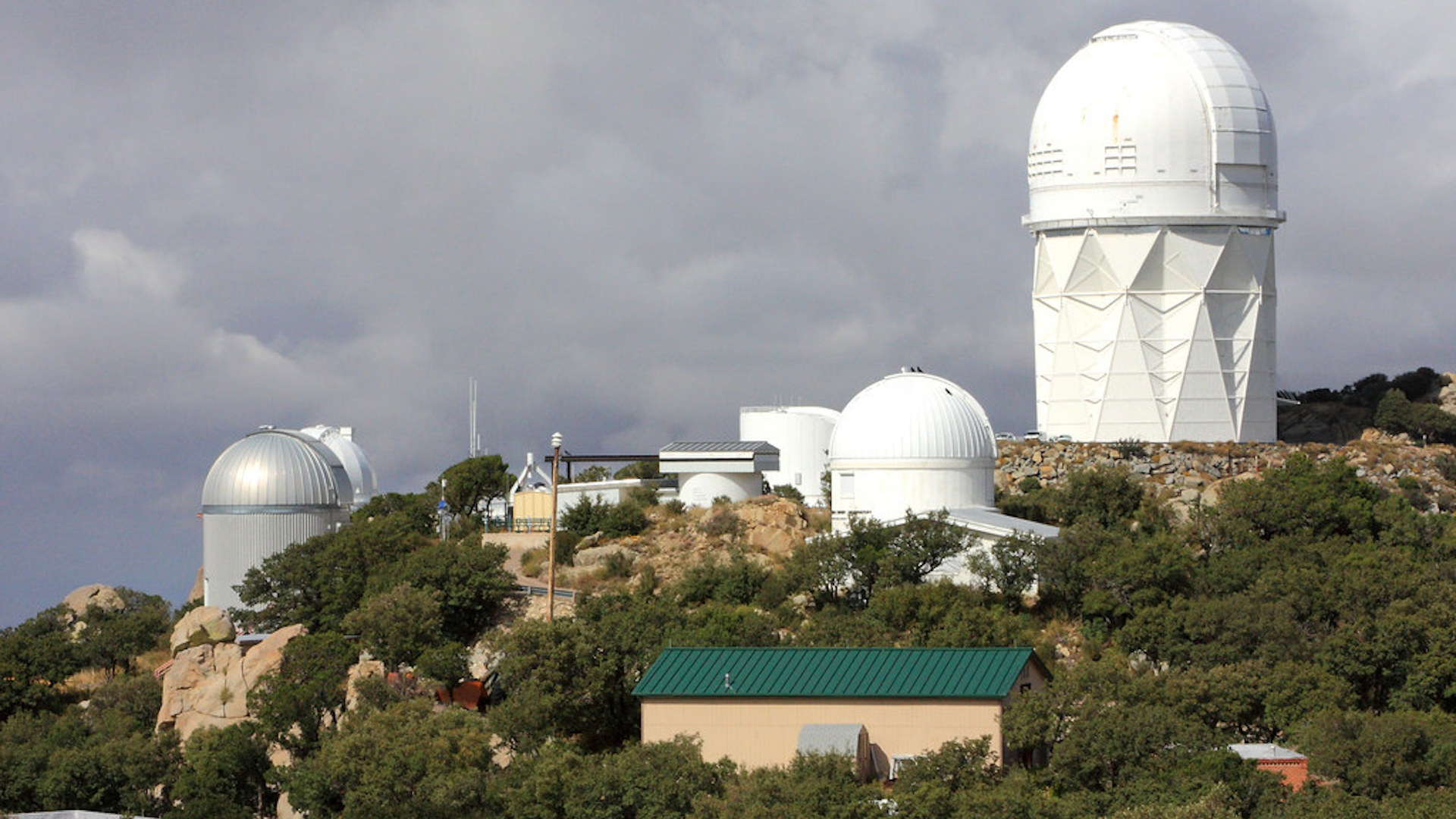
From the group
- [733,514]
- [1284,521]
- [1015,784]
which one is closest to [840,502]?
[733,514]

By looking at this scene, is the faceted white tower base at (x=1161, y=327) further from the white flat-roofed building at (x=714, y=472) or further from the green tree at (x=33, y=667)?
the green tree at (x=33, y=667)

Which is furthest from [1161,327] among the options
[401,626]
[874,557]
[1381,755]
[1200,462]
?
[1381,755]

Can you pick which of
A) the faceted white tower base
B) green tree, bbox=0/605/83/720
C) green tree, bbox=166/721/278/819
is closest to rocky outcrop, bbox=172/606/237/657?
green tree, bbox=0/605/83/720

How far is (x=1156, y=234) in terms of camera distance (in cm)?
6159

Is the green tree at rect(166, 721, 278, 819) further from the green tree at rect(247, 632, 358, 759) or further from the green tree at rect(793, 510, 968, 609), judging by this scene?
the green tree at rect(793, 510, 968, 609)

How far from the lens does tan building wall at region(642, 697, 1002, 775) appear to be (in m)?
39.8

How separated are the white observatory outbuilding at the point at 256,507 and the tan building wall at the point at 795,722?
80.9 ft

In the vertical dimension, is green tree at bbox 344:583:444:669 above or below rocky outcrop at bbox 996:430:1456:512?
below

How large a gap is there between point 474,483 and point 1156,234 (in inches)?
897

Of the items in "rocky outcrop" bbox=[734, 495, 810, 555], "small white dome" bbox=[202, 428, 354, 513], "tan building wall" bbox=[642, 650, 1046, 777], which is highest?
"small white dome" bbox=[202, 428, 354, 513]

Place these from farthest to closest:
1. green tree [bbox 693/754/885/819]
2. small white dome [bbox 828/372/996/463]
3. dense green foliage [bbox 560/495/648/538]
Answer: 1. dense green foliage [bbox 560/495/648/538]
2. small white dome [bbox 828/372/996/463]
3. green tree [bbox 693/754/885/819]

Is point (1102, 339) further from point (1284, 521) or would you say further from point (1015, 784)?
point (1015, 784)

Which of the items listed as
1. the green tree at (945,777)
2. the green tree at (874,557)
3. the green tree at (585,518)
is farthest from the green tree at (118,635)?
the green tree at (945,777)

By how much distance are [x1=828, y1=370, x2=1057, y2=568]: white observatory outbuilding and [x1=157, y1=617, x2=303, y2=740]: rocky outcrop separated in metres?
14.8
